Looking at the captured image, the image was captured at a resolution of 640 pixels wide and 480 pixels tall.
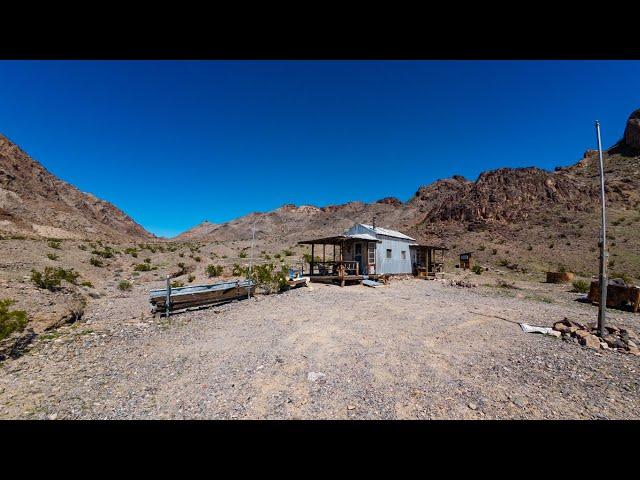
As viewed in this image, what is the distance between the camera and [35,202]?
44.6m

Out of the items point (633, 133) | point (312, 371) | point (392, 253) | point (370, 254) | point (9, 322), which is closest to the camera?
point (312, 371)

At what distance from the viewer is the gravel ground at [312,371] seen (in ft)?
12.1

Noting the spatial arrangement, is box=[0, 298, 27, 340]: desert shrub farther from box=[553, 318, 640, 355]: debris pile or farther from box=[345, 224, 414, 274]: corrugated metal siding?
box=[345, 224, 414, 274]: corrugated metal siding

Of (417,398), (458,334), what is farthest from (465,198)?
(417,398)

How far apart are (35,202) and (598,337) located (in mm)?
65821

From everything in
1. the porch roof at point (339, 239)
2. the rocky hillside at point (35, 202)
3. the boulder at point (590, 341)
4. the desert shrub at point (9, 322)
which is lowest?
the boulder at point (590, 341)

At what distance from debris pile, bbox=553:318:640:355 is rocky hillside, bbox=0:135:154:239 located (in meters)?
47.4

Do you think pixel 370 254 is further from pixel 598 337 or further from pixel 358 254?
pixel 598 337

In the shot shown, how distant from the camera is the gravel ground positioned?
3.70m

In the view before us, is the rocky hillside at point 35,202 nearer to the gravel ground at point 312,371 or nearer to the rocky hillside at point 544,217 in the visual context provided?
the rocky hillside at point 544,217

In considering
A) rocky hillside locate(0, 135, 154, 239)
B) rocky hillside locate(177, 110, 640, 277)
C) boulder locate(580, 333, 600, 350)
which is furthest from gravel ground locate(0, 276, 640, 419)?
rocky hillside locate(0, 135, 154, 239)

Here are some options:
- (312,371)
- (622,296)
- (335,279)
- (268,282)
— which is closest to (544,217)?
(622,296)

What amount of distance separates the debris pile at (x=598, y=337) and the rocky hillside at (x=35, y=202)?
4737 cm

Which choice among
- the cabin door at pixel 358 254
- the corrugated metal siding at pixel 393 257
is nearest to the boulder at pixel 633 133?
the corrugated metal siding at pixel 393 257
